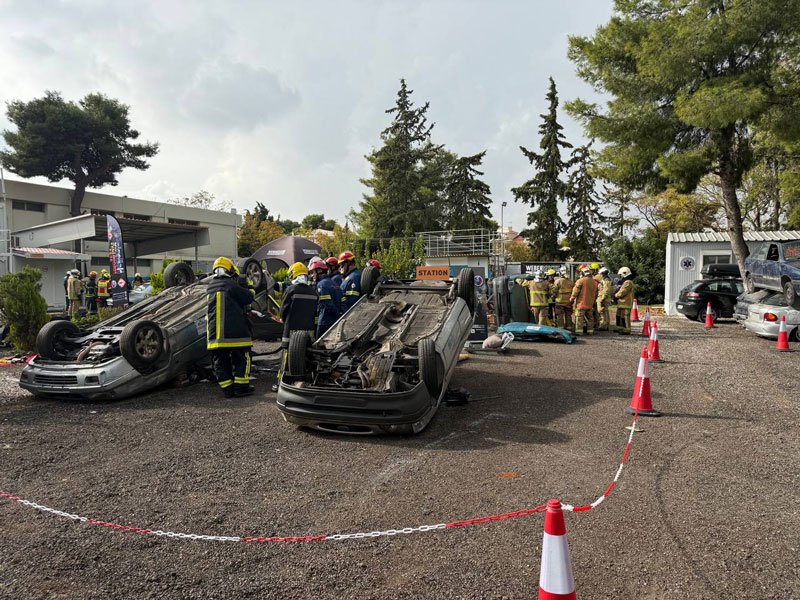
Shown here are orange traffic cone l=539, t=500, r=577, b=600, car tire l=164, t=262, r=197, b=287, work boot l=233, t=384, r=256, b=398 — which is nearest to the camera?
orange traffic cone l=539, t=500, r=577, b=600

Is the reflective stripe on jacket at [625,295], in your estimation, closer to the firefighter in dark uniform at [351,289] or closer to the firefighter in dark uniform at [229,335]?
the firefighter in dark uniform at [351,289]

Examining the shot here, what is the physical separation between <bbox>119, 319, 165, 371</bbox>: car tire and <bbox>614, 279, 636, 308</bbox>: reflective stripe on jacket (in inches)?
416

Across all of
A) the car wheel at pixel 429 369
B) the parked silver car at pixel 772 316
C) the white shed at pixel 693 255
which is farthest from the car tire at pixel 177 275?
the white shed at pixel 693 255

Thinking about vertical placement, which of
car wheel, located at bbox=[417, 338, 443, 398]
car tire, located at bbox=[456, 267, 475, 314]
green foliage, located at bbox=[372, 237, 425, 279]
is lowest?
car wheel, located at bbox=[417, 338, 443, 398]

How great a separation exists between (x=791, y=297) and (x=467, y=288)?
831cm

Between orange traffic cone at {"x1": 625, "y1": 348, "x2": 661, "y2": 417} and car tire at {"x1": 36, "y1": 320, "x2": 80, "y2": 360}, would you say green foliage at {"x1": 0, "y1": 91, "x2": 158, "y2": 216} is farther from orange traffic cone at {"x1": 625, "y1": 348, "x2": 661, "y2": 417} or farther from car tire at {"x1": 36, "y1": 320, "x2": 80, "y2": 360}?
orange traffic cone at {"x1": 625, "y1": 348, "x2": 661, "y2": 417}

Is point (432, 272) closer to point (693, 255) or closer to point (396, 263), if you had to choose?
point (396, 263)

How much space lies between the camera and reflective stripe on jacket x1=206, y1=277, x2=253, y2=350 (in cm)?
713

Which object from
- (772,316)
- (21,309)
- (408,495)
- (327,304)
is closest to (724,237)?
(772,316)

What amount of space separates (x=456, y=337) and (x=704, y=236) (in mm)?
17707

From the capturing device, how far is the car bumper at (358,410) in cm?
520

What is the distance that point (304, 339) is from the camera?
19.9 feet

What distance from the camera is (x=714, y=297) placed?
17000mm

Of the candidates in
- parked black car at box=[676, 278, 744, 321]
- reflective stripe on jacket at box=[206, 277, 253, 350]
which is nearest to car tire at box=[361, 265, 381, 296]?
reflective stripe on jacket at box=[206, 277, 253, 350]
